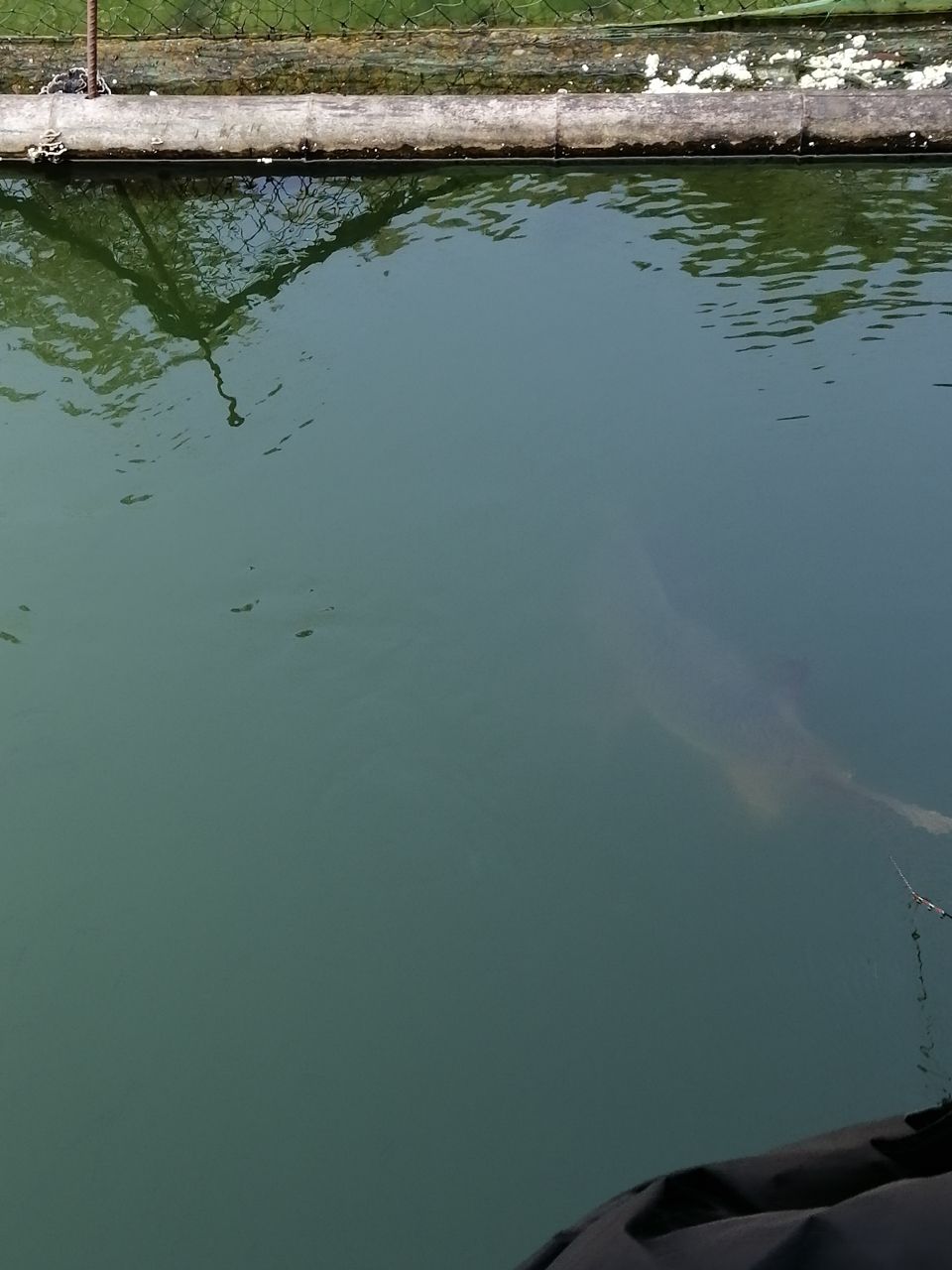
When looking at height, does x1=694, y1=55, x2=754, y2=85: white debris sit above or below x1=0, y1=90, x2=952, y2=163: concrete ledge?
above

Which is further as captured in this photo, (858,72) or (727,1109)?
(858,72)

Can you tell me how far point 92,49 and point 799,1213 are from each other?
577 cm

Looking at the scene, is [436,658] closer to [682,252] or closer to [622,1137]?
[622,1137]

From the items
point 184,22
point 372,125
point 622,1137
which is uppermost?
point 184,22

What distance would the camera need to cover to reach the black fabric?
120cm

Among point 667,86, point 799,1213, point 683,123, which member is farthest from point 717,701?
point 667,86

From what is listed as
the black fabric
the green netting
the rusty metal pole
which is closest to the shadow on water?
the rusty metal pole

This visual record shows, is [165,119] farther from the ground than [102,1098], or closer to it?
farther from the ground

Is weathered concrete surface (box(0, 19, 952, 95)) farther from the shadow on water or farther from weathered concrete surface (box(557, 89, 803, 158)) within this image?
the shadow on water

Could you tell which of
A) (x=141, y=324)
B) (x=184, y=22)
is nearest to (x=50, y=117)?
(x=184, y=22)

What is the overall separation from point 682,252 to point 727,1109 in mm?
3618

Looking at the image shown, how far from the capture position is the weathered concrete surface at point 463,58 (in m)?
6.01

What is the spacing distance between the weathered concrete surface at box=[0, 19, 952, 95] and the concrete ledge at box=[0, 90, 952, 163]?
0.26 metres

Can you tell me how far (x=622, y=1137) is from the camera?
101 inches
